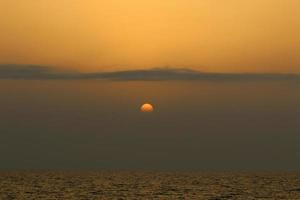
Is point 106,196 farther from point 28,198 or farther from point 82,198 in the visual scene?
point 28,198

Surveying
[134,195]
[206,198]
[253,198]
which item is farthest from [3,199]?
[253,198]

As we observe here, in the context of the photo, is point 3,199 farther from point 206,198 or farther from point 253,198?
point 253,198

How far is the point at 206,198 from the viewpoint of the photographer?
106500 millimetres

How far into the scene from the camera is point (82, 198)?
347ft

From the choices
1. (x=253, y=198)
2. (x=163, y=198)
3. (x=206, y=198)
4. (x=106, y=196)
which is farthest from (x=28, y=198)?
(x=253, y=198)

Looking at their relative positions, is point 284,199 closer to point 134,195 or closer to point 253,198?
point 253,198

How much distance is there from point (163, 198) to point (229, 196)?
1154 cm

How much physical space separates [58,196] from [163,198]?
16.2 meters

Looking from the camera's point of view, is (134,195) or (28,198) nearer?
(28,198)

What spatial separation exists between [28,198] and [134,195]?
17864 millimetres

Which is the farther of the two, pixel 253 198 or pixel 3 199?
pixel 253 198

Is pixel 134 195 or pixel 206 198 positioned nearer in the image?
pixel 206 198

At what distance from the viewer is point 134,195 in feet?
373

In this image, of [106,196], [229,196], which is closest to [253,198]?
[229,196]
